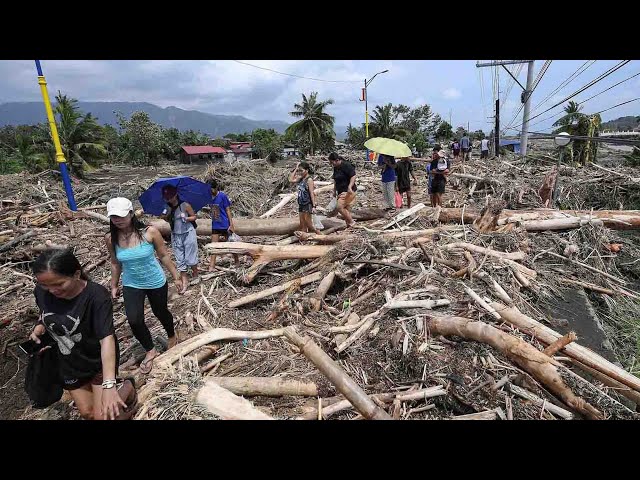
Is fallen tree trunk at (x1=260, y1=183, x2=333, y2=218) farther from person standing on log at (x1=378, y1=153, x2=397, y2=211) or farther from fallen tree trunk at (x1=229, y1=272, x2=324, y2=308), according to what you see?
fallen tree trunk at (x1=229, y1=272, x2=324, y2=308)

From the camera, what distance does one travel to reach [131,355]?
427cm

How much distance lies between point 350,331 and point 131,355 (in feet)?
8.86

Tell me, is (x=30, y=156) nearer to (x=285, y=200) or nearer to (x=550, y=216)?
(x=285, y=200)

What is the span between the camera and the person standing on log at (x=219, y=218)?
239 inches

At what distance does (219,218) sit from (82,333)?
4.09 metres

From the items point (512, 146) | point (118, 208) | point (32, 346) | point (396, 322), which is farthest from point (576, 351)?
point (512, 146)

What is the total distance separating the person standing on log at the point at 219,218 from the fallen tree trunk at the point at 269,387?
3111 mm

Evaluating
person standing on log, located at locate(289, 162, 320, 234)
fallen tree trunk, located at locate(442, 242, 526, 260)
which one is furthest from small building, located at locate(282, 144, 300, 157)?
fallen tree trunk, located at locate(442, 242, 526, 260)

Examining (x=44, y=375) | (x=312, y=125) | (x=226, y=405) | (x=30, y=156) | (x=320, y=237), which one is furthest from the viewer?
(x=312, y=125)

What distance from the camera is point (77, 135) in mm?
23750

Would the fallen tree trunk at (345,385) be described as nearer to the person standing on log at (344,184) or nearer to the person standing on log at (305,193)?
the person standing on log at (305,193)

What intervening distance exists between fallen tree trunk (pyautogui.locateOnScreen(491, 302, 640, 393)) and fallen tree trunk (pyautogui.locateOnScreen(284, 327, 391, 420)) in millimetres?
1983

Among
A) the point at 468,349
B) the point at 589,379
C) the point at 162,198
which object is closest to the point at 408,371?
the point at 468,349
